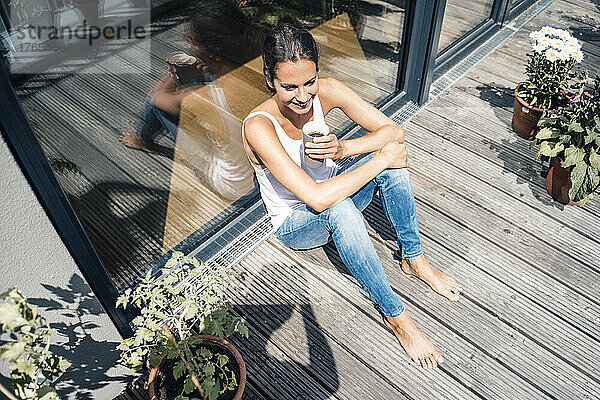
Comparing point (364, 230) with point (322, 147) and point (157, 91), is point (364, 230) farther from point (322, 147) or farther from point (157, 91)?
point (157, 91)

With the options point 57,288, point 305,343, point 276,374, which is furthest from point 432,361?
point 57,288

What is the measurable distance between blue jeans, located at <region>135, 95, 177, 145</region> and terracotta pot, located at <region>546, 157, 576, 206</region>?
2.00m

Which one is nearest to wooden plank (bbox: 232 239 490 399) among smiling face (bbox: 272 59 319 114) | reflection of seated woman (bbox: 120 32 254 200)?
reflection of seated woman (bbox: 120 32 254 200)

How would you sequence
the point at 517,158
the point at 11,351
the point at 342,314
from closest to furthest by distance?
the point at 11,351
the point at 342,314
the point at 517,158

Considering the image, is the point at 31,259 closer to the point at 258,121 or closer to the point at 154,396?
the point at 154,396

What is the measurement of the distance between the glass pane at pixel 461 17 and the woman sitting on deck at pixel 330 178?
1.60 metres

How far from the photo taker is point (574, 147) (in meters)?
2.31

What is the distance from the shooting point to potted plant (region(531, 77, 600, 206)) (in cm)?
228

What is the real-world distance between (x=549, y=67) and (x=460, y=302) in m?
1.51

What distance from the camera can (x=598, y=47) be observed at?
3.72 m

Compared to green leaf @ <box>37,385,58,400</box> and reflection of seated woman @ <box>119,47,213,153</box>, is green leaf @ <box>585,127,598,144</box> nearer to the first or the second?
reflection of seated woman @ <box>119,47,213,153</box>

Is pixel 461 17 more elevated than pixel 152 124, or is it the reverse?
pixel 461 17

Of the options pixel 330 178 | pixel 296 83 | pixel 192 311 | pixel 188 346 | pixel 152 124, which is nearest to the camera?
pixel 192 311

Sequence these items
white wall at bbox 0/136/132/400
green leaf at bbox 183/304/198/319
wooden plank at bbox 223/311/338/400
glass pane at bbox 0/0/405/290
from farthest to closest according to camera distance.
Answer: wooden plank at bbox 223/311/338/400
glass pane at bbox 0/0/405/290
green leaf at bbox 183/304/198/319
white wall at bbox 0/136/132/400
